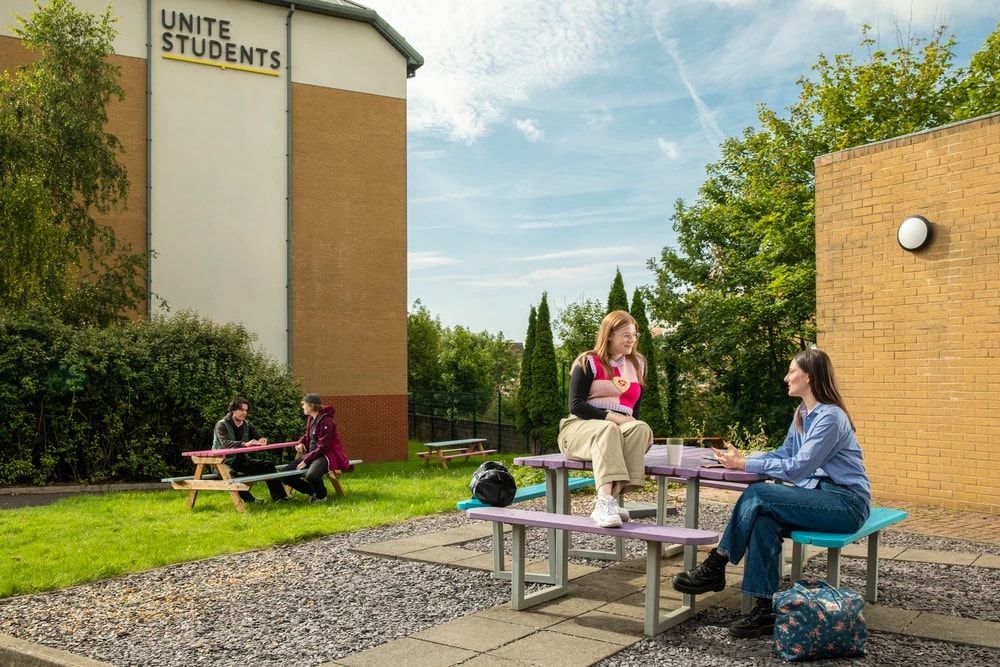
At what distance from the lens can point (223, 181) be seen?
72.8ft

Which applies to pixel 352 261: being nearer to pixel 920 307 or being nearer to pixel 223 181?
pixel 223 181

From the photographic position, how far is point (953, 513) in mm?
10055

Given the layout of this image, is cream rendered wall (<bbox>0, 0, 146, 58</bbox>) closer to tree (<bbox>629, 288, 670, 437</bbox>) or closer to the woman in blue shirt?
tree (<bbox>629, 288, 670, 437</bbox>)

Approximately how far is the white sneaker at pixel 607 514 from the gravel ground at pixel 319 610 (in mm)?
682

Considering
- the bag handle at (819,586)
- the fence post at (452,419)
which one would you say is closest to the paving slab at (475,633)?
the bag handle at (819,586)

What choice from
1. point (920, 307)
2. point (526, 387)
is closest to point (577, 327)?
point (526, 387)

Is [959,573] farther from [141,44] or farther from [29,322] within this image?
[141,44]

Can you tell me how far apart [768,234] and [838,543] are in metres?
24.6

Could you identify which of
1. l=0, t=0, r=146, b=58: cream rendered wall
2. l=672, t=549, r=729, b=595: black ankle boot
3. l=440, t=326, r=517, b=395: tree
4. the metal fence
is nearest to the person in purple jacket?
l=672, t=549, r=729, b=595: black ankle boot

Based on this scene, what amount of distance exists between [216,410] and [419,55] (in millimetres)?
12915

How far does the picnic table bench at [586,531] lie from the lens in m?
4.92

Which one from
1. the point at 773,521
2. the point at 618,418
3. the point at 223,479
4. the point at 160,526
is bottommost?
the point at 160,526

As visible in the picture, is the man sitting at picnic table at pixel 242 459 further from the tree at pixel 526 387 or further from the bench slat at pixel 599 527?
the tree at pixel 526 387

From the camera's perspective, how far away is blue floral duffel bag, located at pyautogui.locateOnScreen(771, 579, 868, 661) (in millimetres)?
4539
